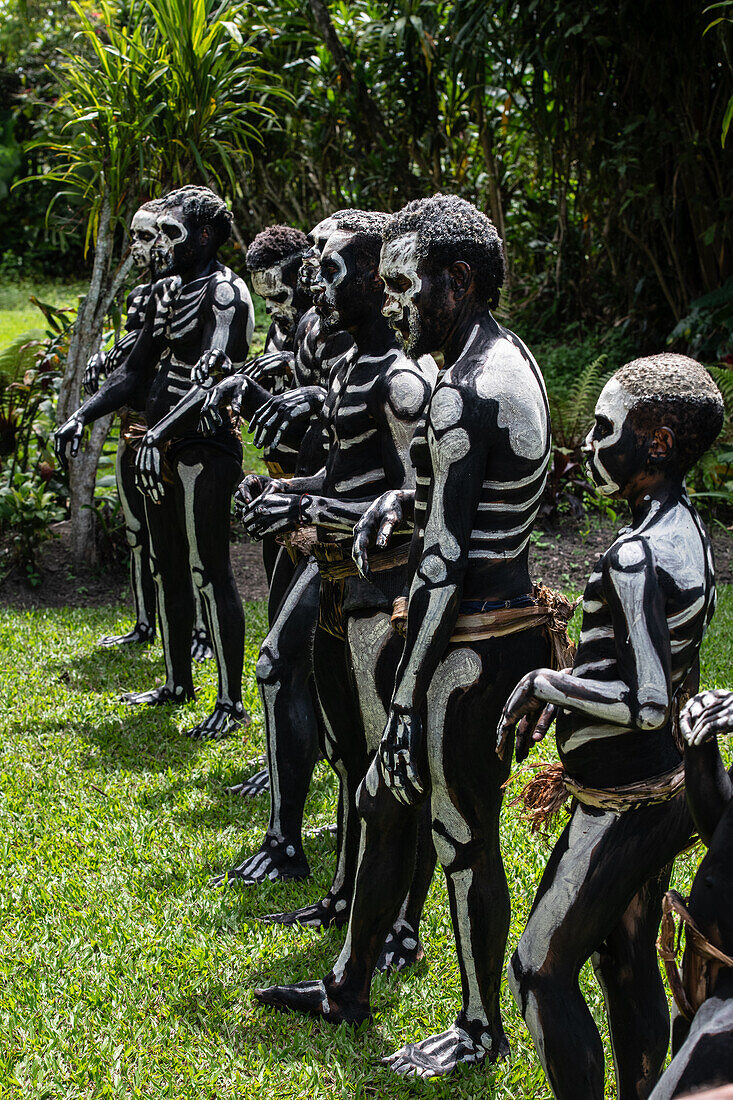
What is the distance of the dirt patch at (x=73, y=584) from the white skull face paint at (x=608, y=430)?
19.8ft

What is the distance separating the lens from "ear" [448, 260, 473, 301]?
279 cm

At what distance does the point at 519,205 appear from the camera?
15.3 meters

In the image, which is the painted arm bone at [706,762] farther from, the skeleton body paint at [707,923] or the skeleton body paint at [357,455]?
the skeleton body paint at [357,455]

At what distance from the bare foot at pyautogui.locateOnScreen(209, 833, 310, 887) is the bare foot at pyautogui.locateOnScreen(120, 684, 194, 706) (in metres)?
1.96

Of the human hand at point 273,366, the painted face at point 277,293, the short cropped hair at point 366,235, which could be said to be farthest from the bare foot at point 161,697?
the short cropped hair at point 366,235

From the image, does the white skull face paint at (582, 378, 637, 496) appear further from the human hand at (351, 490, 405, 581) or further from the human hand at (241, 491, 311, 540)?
the human hand at (241, 491, 311, 540)

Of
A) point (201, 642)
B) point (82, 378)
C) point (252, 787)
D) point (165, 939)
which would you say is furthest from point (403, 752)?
point (82, 378)

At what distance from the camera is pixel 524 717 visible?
8.23 feet

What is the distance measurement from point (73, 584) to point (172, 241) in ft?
12.3

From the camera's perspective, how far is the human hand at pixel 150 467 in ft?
17.5

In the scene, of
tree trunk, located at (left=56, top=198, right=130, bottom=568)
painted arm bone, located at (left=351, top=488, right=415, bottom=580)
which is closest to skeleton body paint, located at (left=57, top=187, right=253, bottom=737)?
tree trunk, located at (left=56, top=198, right=130, bottom=568)

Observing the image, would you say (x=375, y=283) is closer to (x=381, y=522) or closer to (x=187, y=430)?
(x=381, y=522)

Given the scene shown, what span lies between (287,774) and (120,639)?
3.16 meters

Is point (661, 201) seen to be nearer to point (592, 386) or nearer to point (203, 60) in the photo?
point (592, 386)
